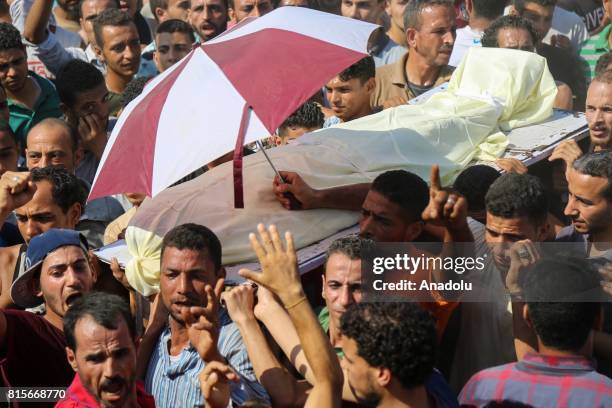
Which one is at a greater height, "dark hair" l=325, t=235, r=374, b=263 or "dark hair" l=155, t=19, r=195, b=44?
"dark hair" l=325, t=235, r=374, b=263

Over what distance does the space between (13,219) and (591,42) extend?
452cm

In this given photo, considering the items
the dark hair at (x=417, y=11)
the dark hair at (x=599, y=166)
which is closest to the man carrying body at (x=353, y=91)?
the dark hair at (x=417, y=11)

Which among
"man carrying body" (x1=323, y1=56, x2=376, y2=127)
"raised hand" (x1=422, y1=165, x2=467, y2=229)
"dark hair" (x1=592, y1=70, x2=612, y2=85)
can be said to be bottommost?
"man carrying body" (x1=323, y1=56, x2=376, y2=127)

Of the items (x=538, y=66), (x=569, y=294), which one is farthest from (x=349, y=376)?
(x=538, y=66)

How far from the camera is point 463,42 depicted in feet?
29.2

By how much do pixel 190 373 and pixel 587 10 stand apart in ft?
18.4

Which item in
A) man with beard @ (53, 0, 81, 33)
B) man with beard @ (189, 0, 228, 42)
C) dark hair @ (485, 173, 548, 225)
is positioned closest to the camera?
dark hair @ (485, 173, 548, 225)

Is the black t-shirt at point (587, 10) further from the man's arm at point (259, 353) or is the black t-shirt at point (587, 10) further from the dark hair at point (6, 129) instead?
the man's arm at point (259, 353)

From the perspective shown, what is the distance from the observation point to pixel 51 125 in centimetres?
754

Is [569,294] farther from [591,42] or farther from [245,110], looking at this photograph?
[591,42]

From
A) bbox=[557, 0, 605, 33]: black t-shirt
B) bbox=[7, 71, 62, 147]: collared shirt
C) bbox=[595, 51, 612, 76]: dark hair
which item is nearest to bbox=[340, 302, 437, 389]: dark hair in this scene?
bbox=[595, 51, 612, 76]: dark hair

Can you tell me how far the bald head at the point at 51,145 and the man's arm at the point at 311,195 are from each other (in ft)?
6.19

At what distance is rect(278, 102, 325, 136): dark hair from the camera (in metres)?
7.44

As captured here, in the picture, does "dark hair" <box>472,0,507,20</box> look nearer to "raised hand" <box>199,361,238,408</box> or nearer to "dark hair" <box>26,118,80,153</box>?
"dark hair" <box>26,118,80,153</box>
